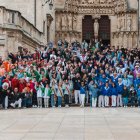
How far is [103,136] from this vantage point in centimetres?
1198

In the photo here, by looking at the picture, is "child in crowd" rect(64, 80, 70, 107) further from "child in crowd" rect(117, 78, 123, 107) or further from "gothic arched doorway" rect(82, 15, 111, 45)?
"gothic arched doorway" rect(82, 15, 111, 45)

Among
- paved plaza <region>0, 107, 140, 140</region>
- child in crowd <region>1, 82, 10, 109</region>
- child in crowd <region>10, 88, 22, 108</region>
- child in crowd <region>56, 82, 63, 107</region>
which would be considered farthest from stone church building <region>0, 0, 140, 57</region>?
paved plaza <region>0, 107, 140, 140</region>

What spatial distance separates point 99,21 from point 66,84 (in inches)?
965

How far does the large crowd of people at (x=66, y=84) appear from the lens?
2291 cm

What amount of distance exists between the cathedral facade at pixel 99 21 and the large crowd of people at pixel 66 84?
1947 centimetres

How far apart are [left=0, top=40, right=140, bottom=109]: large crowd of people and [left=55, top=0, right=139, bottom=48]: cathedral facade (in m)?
19.5

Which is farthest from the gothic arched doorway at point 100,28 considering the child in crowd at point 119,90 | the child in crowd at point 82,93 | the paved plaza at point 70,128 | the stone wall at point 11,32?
the paved plaza at point 70,128

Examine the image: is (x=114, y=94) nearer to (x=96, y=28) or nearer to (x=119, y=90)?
(x=119, y=90)

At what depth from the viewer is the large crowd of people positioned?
22.9 meters

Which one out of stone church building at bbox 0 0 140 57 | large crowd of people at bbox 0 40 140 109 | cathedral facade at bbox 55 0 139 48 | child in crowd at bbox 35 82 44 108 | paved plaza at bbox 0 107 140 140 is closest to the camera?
paved plaza at bbox 0 107 140 140

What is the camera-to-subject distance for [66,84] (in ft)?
77.1

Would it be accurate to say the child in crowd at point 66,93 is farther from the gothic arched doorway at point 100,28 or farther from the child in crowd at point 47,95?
the gothic arched doorway at point 100,28

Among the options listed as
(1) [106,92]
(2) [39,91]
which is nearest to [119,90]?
(1) [106,92]

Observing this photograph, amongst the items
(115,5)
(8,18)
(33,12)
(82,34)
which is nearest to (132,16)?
(115,5)
